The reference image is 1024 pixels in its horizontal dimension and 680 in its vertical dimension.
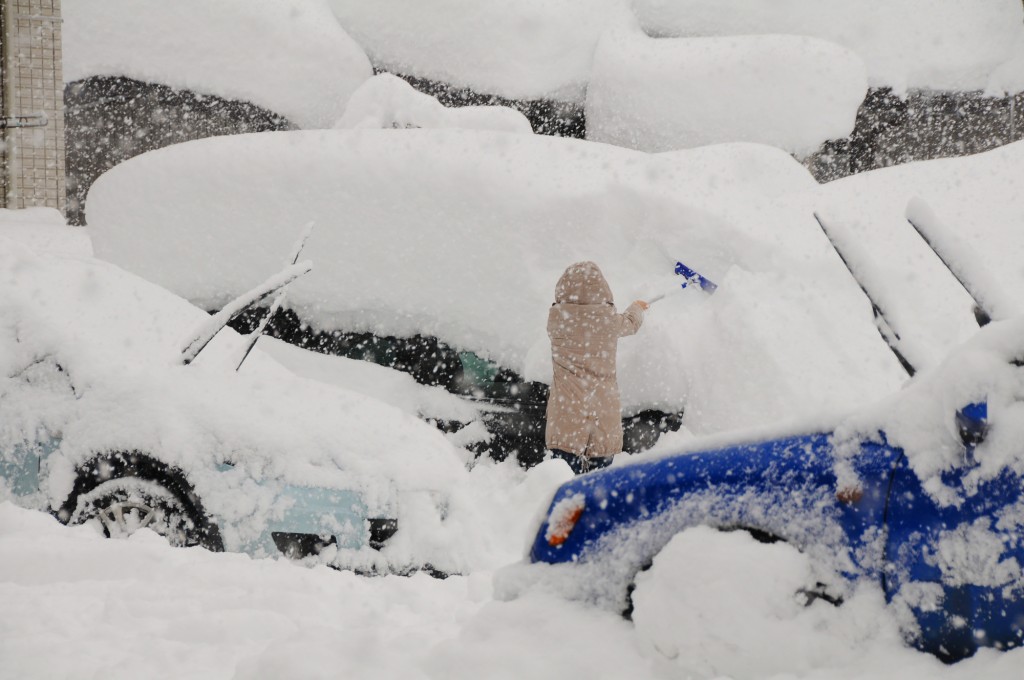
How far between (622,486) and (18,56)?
468 inches

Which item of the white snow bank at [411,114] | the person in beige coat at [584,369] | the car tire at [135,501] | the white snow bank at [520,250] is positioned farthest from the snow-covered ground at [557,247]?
the car tire at [135,501]

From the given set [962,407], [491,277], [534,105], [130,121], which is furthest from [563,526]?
[130,121]

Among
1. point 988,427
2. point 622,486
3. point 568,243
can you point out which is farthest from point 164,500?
point 568,243

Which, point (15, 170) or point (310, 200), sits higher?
point (310, 200)

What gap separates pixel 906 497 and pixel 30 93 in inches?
487

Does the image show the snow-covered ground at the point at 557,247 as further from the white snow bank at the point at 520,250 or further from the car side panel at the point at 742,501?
the car side panel at the point at 742,501

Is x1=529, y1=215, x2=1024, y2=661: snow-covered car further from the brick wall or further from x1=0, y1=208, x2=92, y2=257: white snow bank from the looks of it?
the brick wall

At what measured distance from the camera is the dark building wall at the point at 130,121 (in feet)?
35.9

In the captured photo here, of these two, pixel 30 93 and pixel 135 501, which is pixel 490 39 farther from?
Result: pixel 135 501

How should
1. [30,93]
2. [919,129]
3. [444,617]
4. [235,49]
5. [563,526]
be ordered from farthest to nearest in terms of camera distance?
[919,129]
[30,93]
[235,49]
[444,617]
[563,526]

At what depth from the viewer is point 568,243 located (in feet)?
19.8

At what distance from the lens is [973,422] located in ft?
5.07

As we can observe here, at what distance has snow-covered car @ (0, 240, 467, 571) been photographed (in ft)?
11.4

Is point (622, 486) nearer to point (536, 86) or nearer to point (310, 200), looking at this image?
point (310, 200)
